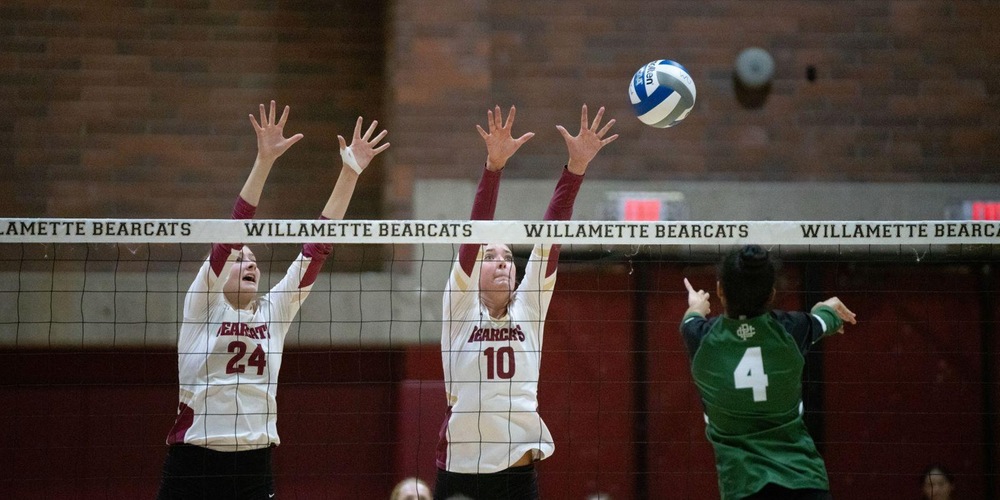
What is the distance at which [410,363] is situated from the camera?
7.77 meters

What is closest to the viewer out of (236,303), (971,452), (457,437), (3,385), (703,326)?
(703,326)

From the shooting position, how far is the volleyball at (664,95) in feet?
18.4

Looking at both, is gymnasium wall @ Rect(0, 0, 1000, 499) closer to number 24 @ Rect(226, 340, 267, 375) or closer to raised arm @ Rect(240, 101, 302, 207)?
number 24 @ Rect(226, 340, 267, 375)

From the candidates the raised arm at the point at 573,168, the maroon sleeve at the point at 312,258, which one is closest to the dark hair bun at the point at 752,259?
the raised arm at the point at 573,168

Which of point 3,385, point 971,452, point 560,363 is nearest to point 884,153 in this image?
point 971,452

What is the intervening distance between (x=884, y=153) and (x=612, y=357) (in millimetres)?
A: 2934

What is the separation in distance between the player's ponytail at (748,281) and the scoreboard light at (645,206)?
4035mm

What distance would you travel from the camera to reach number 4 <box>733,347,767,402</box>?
12.6 feet

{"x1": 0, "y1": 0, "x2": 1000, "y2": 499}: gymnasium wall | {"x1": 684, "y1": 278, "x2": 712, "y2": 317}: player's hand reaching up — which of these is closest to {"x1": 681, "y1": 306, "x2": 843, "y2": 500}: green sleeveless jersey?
{"x1": 684, "y1": 278, "x2": 712, "y2": 317}: player's hand reaching up

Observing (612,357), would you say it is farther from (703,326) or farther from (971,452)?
(703,326)

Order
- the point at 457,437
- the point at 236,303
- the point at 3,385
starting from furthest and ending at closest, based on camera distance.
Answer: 1. the point at 3,385
2. the point at 236,303
3. the point at 457,437

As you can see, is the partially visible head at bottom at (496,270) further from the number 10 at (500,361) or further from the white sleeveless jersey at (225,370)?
the white sleeveless jersey at (225,370)

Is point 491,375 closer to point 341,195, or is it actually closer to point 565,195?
point 565,195

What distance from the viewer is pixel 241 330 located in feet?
16.9
